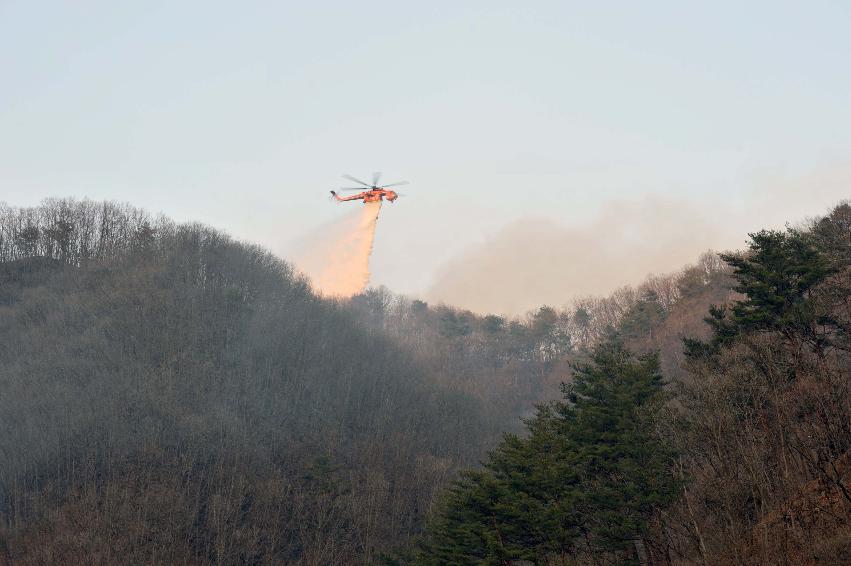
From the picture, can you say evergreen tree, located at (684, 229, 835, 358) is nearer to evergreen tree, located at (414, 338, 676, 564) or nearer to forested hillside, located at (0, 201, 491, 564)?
evergreen tree, located at (414, 338, 676, 564)

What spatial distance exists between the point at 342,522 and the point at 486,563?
28743 mm

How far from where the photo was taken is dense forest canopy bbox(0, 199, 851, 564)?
2736 cm

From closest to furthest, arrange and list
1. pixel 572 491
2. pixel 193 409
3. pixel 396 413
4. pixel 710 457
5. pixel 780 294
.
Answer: pixel 710 457 → pixel 572 491 → pixel 780 294 → pixel 193 409 → pixel 396 413

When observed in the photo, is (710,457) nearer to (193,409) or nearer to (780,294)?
(780,294)

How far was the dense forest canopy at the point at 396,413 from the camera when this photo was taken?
1077 inches

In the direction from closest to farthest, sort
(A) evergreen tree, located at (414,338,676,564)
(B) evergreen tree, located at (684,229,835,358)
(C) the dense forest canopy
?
(C) the dense forest canopy < (A) evergreen tree, located at (414,338,676,564) < (B) evergreen tree, located at (684,229,835,358)

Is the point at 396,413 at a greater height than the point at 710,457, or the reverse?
the point at 396,413

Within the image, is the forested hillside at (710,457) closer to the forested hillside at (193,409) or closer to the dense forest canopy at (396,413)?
the dense forest canopy at (396,413)

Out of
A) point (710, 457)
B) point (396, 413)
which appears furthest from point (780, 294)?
point (396, 413)

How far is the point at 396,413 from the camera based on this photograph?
74500mm

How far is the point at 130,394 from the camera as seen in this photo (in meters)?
63.5

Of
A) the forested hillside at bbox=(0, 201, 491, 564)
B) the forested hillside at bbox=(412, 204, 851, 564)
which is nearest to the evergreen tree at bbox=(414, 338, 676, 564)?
the forested hillside at bbox=(412, 204, 851, 564)

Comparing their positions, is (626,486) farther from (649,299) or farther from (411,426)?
(649,299)

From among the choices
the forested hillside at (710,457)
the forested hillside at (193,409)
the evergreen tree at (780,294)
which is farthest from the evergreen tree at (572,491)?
the forested hillside at (193,409)
